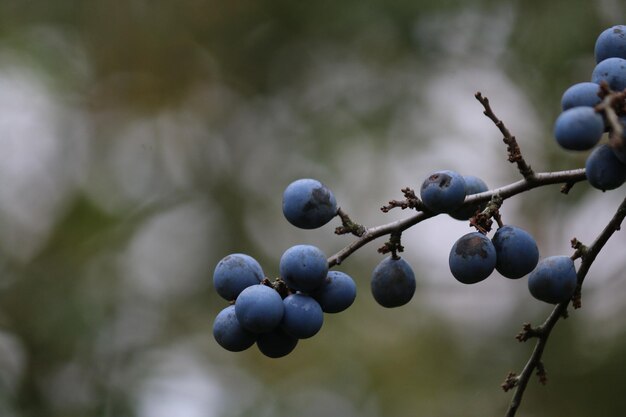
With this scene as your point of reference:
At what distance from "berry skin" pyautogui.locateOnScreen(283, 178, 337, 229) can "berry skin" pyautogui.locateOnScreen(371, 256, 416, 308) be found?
159mm

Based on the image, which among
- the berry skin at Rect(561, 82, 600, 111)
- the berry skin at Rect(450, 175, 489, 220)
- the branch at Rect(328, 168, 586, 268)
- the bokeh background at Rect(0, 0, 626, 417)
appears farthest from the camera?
the bokeh background at Rect(0, 0, 626, 417)

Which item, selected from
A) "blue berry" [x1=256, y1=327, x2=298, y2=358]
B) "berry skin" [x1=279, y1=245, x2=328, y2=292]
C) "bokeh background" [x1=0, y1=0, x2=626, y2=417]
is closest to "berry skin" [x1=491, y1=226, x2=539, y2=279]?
"berry skin" [x1=279, y1=245, x2=328, y2=292]

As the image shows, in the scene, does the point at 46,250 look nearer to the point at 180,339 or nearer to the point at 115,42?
the point at 180,339

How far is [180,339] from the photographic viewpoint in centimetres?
639

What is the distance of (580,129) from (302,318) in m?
0.61

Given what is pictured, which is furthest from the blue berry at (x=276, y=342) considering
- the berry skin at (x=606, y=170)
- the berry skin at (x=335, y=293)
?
the berry skin at (x=606, y=170)

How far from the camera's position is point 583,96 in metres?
1.47

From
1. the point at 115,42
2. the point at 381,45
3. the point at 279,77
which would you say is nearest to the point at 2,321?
the point at 115,42

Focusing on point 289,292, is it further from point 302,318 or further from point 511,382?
point 511,382

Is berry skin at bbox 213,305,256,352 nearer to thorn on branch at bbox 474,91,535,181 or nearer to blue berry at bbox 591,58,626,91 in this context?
thorn on branch at bbox 474,91,535,181

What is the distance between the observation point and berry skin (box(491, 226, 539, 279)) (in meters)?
1.60

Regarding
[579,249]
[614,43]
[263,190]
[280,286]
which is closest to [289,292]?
[280,286]

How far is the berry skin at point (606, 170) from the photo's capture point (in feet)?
4.83

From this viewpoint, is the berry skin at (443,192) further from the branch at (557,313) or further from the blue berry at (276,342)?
the blue berry at (276,342)
